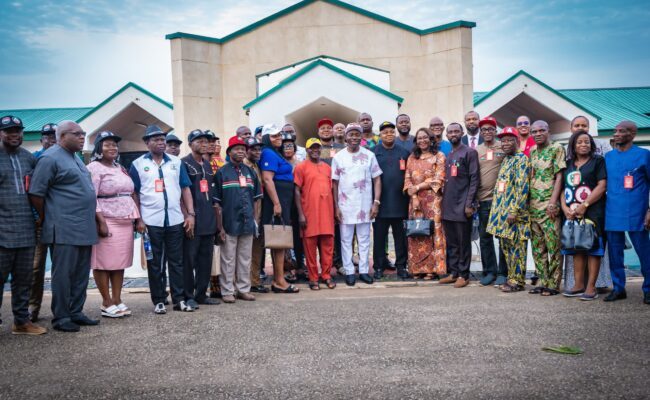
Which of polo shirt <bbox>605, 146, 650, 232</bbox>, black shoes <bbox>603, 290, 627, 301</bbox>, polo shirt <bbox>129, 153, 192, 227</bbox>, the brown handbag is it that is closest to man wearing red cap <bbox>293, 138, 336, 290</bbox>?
the brown handbag

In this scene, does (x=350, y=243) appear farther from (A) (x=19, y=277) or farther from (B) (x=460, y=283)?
(A) (x=19, y=277)

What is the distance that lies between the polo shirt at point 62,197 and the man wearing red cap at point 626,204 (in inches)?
A: 225

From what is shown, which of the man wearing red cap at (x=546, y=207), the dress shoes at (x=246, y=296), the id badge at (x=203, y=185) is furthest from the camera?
the dress shoes at (x=246, y=296)

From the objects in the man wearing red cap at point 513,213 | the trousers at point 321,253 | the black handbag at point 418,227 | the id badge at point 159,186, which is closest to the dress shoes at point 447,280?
the black handbag at point 418,227

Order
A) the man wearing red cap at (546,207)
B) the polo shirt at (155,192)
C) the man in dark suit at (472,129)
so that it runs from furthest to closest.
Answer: the man in dark suit at (472,129) < the man wearing red cap at (546,207) < the polo shirt at (155,192)

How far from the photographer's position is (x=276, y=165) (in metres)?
7.66

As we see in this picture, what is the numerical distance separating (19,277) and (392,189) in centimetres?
493

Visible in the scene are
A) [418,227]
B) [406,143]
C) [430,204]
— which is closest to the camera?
[418,227]

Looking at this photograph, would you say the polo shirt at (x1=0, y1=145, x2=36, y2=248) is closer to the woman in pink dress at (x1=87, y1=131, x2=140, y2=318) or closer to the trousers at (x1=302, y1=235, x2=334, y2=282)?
the woman in pink dress at (x1=87, y1=131, x2=140, y2=318)

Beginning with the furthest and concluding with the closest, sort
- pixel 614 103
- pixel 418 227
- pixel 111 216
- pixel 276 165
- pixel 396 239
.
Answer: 1. pixel 614 103
2. pixel 396 239
3. pixel 418 227
4. pixel 276 165
5. pixel 111 216

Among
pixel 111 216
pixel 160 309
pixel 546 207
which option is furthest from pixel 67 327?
pixel 546 207

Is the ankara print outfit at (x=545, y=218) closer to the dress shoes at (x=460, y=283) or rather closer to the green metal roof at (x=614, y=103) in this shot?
the dress shoes at (x=460, y=283)

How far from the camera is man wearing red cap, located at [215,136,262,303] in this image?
276 inches

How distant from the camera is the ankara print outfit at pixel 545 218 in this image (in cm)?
698
